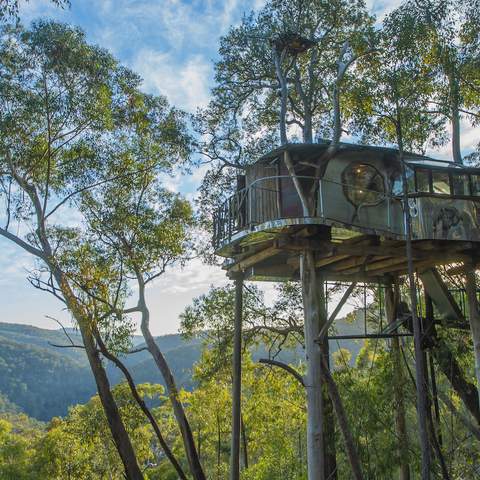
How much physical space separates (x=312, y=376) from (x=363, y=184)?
4.66 m

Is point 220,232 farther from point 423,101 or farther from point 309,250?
point 423,101

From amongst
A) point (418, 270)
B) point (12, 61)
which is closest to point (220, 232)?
point (418, 270)

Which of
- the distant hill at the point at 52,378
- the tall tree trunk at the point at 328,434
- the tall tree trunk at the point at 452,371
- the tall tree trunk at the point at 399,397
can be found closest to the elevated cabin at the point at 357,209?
the tall tree trunk at the point at 399,397

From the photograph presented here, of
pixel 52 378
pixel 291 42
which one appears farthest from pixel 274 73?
pixel 52 378

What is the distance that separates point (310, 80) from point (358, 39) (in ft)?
13.3

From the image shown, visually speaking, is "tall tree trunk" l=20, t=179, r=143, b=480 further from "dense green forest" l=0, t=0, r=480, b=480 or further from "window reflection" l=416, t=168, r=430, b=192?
"window reflection" l=416, t=168, r=430, b=192

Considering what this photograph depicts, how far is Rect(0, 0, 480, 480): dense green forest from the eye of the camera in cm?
1226

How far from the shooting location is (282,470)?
85.8 ft

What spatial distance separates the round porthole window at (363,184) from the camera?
12.4 metres

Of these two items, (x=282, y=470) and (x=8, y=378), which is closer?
(x=282, y=470)

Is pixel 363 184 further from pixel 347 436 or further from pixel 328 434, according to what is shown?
pixel 328 434

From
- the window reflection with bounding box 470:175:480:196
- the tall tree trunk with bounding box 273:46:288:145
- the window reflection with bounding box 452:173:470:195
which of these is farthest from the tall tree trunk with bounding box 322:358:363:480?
the tall tree trunk with bounding box 273:46:288:145

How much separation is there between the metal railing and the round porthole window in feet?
0.11

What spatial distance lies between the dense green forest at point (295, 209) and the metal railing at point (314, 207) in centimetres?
6
